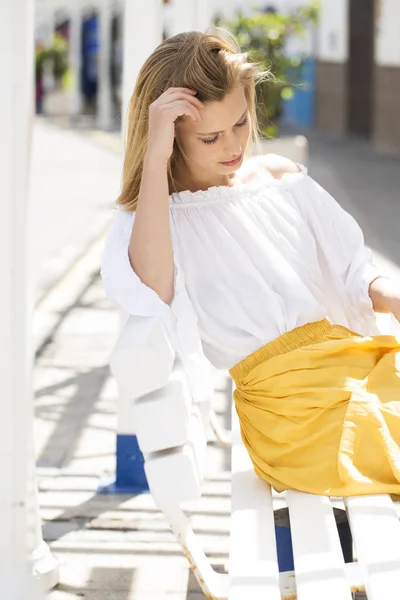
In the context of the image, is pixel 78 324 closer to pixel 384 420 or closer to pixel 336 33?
pixel 384 420

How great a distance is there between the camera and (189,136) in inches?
98.3

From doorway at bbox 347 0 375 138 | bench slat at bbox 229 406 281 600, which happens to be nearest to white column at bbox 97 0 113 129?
doorway at bbox 347 0 375 138

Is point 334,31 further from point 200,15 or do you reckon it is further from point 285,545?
point 285,545

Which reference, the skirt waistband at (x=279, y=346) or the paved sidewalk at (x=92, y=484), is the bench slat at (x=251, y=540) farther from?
the paved sidewalk at (x=92, y=484)

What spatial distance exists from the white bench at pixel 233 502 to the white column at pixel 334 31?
19393mm

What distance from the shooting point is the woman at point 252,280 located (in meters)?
2.33

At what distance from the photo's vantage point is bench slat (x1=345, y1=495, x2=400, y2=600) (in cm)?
183

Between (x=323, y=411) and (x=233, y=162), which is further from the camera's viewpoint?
(x=233, y=162)

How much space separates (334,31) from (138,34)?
1915 cm

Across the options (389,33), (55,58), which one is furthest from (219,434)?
(55,58)

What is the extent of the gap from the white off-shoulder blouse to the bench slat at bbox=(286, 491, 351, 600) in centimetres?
38

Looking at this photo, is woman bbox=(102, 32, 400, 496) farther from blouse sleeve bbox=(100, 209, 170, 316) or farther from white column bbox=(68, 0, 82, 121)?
white column bbox=(68, 0, 82, 121)

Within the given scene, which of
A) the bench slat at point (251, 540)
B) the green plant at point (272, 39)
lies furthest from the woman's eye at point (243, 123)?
the green plant at point (272, 39)

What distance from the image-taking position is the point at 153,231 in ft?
7.92
